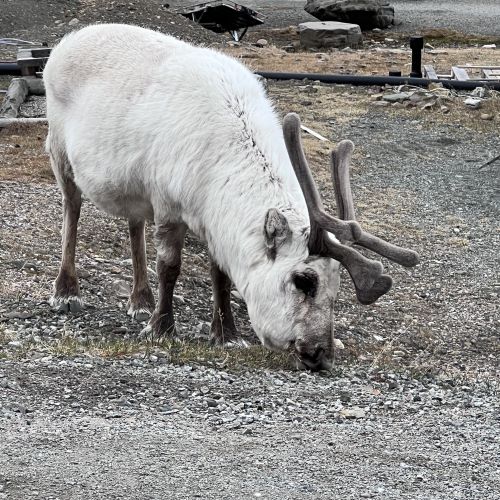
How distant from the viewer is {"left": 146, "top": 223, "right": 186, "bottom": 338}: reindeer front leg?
23.0 ft

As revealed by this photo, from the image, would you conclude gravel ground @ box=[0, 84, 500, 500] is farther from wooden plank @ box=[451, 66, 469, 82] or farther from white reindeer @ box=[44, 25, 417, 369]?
wooden plank @ box=[451, 66, 469, 82]

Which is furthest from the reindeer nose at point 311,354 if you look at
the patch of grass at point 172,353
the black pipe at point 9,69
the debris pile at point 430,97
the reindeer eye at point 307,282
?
the black pipe at point 9,69

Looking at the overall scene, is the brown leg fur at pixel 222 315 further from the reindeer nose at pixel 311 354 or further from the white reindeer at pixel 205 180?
the reindeer nose at pixel 311 354

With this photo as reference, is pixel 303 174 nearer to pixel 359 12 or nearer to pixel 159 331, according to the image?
pixel 159 331

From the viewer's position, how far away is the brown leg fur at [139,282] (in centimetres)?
791

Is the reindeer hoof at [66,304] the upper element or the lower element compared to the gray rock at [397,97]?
upper

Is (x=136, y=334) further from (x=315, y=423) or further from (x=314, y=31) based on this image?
(x=314, y=31)

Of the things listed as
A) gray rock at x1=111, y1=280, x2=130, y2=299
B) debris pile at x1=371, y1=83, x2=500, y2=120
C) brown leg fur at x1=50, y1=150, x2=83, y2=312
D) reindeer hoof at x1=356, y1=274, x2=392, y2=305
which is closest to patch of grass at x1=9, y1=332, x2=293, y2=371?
reindeer hoof at x1=356, y1=274, x2=392, y2=305

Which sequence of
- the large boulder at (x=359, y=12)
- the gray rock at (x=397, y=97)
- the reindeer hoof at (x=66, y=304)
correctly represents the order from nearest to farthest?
1. the reindeer hoof at (x=66, y=304)
2. the gray rock at (x=397, y=97)
3. the large boulder at (x=359, y=12)

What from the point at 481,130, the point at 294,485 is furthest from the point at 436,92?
the point at 294,485

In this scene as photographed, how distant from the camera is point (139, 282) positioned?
7992 millimetres

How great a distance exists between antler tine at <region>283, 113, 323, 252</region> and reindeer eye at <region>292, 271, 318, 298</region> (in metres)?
0.14

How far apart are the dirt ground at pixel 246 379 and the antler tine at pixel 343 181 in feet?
3.07

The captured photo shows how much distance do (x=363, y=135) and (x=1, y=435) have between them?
997 cm
